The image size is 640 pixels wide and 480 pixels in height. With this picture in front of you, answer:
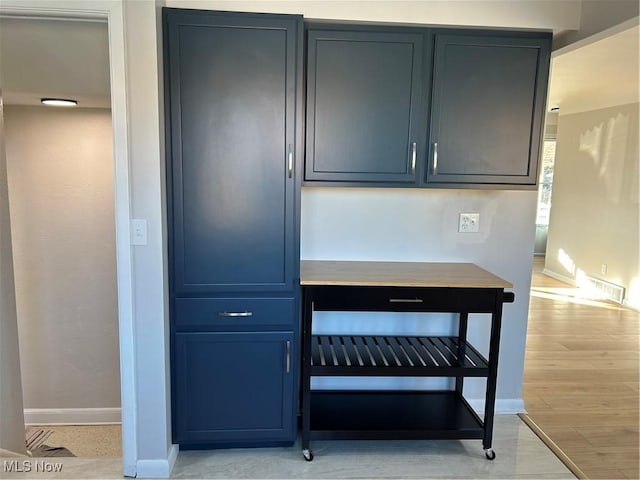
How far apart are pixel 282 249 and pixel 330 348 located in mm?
666

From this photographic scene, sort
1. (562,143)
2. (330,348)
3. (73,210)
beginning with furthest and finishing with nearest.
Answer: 1. (562,143)
2. (73,210)
3. (330,348)

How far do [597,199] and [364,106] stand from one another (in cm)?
482

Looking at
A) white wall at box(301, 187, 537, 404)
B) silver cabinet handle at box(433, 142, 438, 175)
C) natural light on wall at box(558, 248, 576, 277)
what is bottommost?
natural light on wall at box(558, 248, 576, 277)

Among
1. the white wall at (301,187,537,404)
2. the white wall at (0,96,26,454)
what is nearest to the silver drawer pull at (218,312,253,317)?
the white wall at (301,187,537,404)

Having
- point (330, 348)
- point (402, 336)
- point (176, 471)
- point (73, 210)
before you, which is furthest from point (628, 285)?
point (73, 210)

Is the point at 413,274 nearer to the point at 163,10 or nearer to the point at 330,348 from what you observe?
the point at 330,348

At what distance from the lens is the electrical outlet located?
102 inches

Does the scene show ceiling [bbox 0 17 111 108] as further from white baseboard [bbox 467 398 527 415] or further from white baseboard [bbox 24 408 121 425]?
white baseboard [bbox 467 398 527 415]

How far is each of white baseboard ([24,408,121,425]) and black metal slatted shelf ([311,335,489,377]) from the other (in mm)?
2306

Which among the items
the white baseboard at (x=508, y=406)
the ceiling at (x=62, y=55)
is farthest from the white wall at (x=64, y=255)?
the white baseboard at (x=508, y=406)

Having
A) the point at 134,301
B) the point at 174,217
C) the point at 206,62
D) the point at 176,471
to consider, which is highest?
the point at 206,62

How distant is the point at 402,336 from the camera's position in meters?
2.62

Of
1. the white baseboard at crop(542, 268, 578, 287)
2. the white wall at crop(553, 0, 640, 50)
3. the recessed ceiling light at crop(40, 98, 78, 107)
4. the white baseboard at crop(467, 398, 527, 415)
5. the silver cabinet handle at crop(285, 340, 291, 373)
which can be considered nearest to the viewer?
the white wall at crop(553, 0, 640, 50)

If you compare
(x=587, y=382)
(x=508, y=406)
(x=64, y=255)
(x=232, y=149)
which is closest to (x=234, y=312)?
(x=232, y=149)
